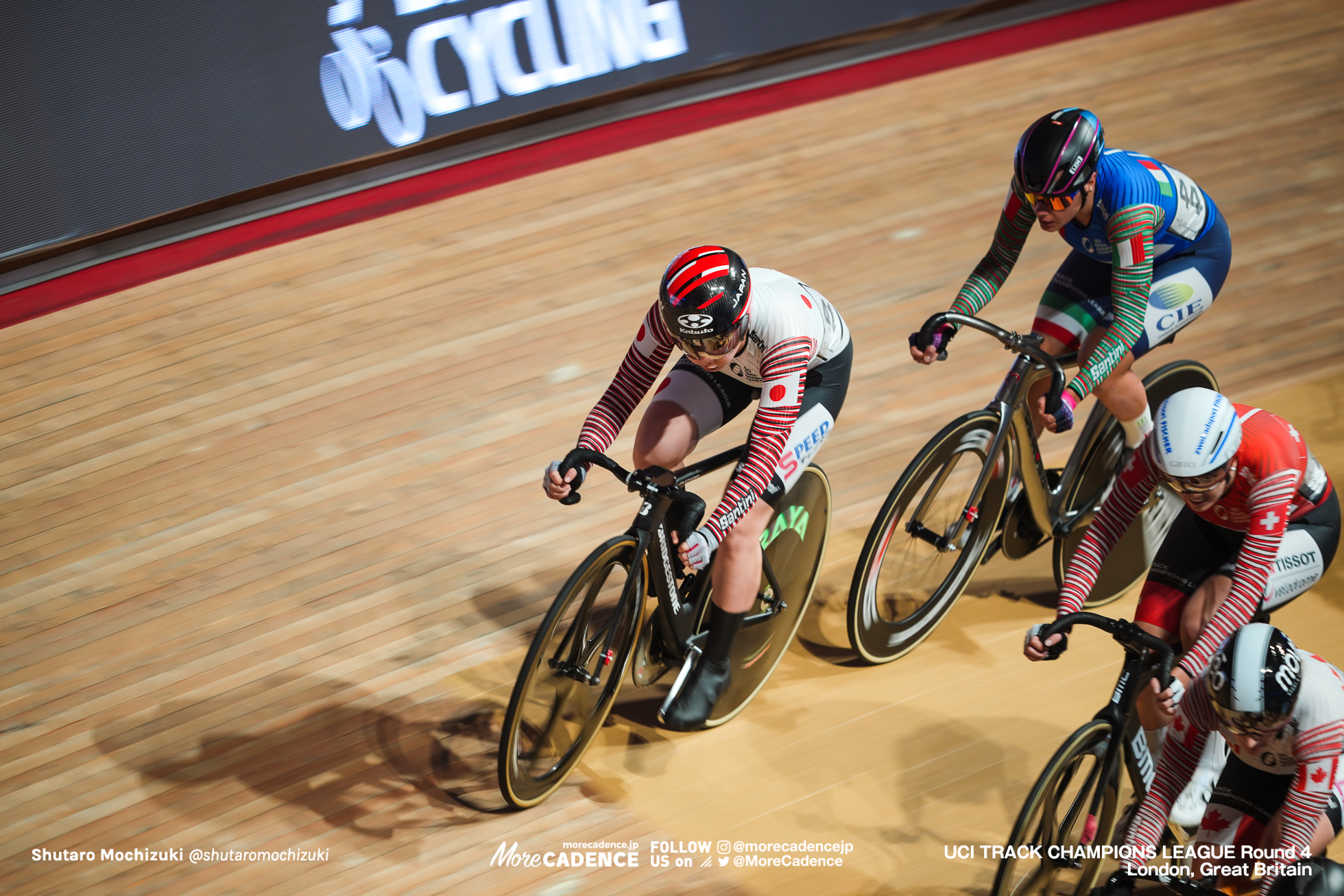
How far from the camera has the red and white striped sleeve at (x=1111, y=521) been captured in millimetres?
2932

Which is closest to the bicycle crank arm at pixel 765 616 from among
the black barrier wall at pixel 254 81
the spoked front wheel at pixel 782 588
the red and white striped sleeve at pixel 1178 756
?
the spoked front wheel at pixel 782 588

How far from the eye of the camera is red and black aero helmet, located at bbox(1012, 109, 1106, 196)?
3.16m

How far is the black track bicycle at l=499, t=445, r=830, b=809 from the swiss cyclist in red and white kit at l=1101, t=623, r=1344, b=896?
122cm

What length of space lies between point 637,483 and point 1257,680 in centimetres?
150

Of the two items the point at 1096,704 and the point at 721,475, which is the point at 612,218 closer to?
the point at 721,475

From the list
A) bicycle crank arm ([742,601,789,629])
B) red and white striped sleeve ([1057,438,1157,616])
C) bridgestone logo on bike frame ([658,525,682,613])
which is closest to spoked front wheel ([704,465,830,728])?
bicycle crank arm ([742,601,789,629])

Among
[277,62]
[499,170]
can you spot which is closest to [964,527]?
[499,170]

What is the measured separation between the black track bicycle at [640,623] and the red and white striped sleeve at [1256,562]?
1208mm

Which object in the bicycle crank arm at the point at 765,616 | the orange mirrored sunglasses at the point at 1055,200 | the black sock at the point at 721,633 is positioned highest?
the orange mirrored sunglasses at the point at 1055,200

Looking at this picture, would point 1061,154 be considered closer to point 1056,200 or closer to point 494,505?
point 1056,200

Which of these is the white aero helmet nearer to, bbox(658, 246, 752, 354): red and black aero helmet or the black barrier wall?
bbox(658, 246, 752, 354): red and black aero helmet

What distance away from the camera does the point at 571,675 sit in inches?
121

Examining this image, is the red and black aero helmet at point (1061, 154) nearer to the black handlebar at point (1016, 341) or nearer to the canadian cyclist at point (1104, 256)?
the canadian cyclist at point (1104, 256)

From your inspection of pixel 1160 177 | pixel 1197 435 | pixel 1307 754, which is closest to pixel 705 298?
pixel 1197 435
